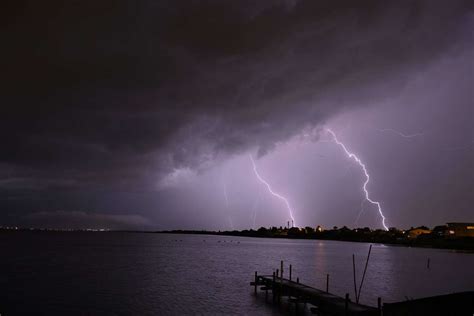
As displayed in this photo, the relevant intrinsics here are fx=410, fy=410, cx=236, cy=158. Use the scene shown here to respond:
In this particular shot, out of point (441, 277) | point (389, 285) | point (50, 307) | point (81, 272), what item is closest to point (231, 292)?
point (50, 307)

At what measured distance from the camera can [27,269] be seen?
59.7 meters

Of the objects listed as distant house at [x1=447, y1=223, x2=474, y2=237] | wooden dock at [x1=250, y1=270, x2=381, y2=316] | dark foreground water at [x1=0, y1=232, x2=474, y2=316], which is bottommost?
dark foreground water at [x1=0, y1=232, x2=474, y2=316]

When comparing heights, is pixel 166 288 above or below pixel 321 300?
below

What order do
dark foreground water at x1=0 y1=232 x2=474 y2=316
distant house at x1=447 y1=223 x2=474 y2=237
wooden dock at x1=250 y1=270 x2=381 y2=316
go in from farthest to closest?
distant house at x1=447 y1=223 x2=474 y2=237 → dark foreground water at x1=0 y1=232 x2=474 y2=316 → wooden dock at x1=250 y1=270 x2=381 y2=316

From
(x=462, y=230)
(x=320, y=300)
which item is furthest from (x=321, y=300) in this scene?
(x=462, y=230)

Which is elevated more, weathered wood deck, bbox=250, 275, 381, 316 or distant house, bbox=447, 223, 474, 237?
distant house, bbox=447, 223, 474, 237

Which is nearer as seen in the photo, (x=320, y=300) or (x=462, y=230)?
(x=320, y=300)

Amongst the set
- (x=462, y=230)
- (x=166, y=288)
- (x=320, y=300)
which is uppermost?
(x=462, y=230)

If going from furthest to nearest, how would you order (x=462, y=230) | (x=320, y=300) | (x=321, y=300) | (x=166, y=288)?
(x=462, y=230)
(x=166, y=288)
(x=320, y=300)
(x=321, y=300)

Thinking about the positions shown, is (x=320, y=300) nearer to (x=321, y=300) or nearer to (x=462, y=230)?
(x=321, y=300)

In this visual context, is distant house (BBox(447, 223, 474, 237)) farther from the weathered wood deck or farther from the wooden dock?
the weathered wood deck

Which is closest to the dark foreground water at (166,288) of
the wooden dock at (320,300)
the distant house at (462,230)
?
the wooden dock at (320,300)

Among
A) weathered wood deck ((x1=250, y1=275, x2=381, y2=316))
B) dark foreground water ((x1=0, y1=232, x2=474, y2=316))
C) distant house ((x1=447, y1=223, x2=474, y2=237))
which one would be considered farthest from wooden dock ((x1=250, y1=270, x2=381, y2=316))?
distant house ((x1=447, y1=223, x2=474, y2=237))

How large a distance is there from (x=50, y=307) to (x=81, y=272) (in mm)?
25661
